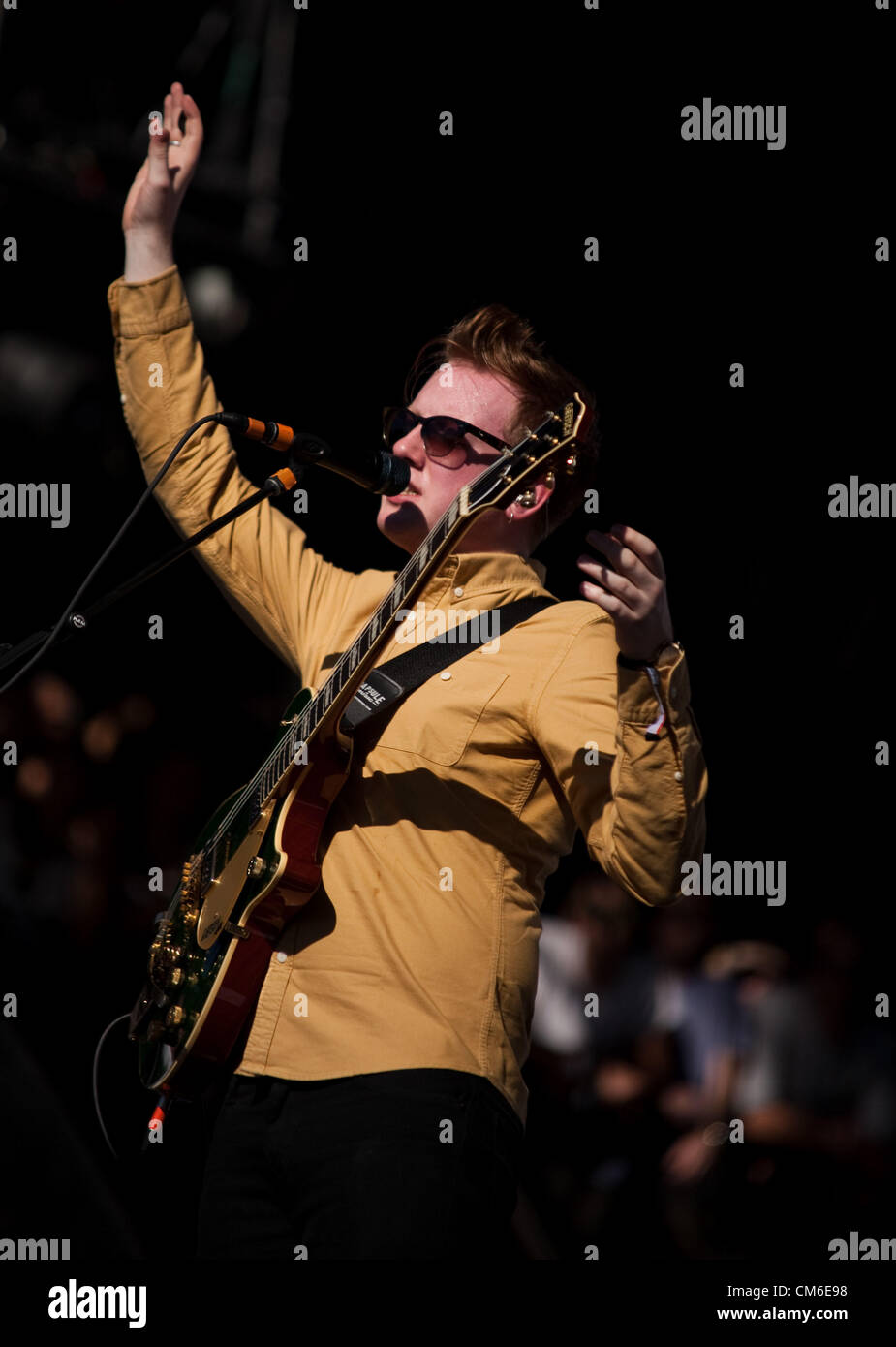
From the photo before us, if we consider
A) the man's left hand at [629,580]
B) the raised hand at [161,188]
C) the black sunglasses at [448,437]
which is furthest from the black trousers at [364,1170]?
the raised hand at [161,188]

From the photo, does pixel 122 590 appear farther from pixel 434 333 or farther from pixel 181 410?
pixel 434 333

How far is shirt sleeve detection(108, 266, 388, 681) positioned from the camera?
2.39 meters

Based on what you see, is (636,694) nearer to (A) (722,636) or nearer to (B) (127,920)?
(A) (722,636)

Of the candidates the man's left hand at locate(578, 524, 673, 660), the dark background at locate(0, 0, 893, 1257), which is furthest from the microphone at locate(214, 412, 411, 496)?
the dark background at locate(0, 0, 893, 1257)

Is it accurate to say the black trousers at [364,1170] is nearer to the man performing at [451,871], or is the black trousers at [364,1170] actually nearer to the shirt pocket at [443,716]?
the man performing at [451,871]

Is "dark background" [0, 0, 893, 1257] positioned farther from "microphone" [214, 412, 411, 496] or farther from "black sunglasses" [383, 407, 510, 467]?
"microphone" [214, 412, 411, 496]

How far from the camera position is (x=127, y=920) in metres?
3.44

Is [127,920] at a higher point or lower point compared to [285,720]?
lower

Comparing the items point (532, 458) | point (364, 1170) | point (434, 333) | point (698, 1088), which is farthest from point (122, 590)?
point (698, 1088)

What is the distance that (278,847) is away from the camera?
189 cm

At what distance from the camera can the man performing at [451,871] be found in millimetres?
1662

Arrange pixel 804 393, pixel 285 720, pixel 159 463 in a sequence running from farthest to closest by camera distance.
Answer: pixel 804 393 → pixel 159 463 → pixel 285 720
